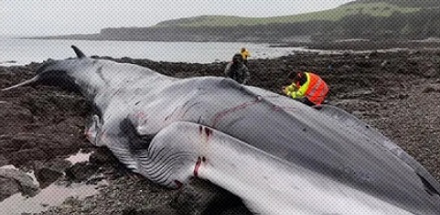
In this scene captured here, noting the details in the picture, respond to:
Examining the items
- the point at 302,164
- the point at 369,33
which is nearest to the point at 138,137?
the point at 302,164

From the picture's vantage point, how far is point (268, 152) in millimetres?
4961

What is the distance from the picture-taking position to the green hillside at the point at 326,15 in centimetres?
9474

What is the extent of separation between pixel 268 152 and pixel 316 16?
4240 inches

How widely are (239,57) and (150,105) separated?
5.48 m

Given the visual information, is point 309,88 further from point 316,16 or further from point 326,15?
point 316,16

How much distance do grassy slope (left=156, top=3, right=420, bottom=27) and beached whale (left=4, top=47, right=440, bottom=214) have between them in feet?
284

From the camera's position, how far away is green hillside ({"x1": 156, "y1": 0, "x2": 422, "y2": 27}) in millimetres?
94744

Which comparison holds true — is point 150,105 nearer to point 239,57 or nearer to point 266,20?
point 239,57

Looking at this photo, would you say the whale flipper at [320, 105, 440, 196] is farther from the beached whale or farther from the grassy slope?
the grassy slope

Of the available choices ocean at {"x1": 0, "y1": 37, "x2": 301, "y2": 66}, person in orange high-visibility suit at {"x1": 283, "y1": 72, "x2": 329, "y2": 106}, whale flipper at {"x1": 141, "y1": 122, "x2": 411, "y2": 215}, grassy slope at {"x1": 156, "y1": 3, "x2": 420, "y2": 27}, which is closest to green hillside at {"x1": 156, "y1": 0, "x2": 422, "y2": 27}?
grassy slope at {"x1": 156, "y1": 3, "x2": 420, "y2": 27}

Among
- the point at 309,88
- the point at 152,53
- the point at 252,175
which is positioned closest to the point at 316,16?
the point at 152,53

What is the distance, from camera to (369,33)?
279ft

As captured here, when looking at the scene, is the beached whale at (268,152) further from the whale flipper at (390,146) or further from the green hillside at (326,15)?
the green hillside at (326,15)

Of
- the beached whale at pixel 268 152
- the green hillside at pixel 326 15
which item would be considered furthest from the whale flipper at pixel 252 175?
the green hillside at pixel 326 15
